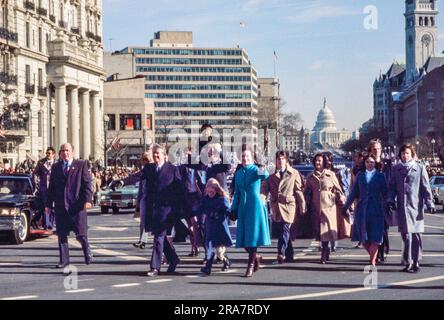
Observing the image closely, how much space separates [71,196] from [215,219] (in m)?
2.65

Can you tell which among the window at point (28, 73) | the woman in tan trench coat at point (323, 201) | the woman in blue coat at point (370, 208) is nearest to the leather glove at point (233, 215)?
the woman in blue coat at point (370, 208)

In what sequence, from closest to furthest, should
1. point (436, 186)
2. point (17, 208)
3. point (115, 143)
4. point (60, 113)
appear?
point (17, 208), point (436, 186), point (60, 113), point (115, 143)

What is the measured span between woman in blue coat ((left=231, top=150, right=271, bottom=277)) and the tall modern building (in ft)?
505

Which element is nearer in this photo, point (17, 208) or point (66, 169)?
point (66, 169)

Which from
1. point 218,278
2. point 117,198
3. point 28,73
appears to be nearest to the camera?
point 218,278

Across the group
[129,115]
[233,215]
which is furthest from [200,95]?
[233,215]

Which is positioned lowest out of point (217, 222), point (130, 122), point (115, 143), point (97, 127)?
point (217, 222)

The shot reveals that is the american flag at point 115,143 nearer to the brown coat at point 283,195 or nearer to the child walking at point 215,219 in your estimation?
the brown coat at point 283,195

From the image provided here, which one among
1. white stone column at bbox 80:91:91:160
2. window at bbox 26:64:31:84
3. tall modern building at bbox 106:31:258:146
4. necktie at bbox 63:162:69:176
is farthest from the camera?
tall modern building at bbox 106:31:258:146

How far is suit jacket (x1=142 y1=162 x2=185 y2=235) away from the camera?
14.4 m

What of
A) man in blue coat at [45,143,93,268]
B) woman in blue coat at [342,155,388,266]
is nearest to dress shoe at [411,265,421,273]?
woman in blue coat at [342,155,388,266]

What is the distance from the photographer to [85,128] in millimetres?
71812

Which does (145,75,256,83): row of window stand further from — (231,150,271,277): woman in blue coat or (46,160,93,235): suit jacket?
(231,150,271,277): woman in blue coat

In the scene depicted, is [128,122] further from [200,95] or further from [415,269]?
[415,269]
